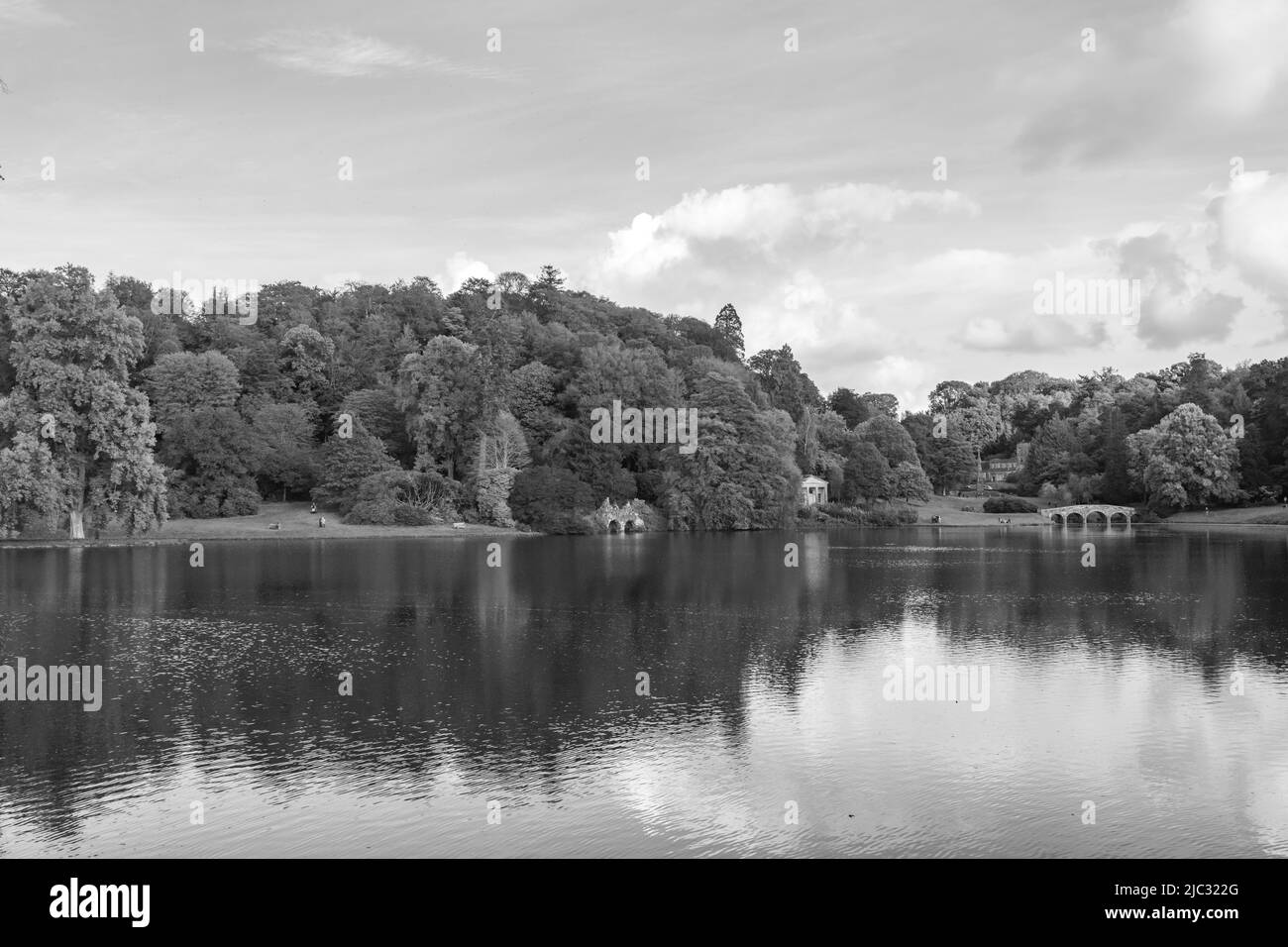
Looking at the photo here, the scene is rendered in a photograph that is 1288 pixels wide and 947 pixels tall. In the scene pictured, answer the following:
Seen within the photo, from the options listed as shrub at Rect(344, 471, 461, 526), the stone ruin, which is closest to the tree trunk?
shrub at Rect(344, 471, 461, 526)

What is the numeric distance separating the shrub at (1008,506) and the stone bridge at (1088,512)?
3216 millimetres

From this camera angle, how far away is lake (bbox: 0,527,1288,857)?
555 inches

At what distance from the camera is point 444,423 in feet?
278

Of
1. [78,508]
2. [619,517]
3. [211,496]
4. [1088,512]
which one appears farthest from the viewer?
[1088,512]

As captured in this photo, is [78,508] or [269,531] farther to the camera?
[269,531]

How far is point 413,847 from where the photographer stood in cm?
1345

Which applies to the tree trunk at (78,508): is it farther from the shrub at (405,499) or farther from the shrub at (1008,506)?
the shrub at (1008,506)

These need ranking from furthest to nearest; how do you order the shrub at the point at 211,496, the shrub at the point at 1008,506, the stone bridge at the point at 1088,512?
the shrub at the point at 1008,506 < the stone bridge at the point at 1088,512 < the shrub at the point at 211,496

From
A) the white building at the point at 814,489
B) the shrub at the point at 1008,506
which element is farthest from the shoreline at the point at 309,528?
the shrub at the point at 1008,506

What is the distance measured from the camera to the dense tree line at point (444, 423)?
6188 centimetres

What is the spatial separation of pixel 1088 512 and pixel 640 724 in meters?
97.2

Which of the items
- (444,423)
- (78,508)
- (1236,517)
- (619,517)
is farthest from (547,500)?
(1236,517)

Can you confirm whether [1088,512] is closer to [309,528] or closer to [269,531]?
[309,528]
